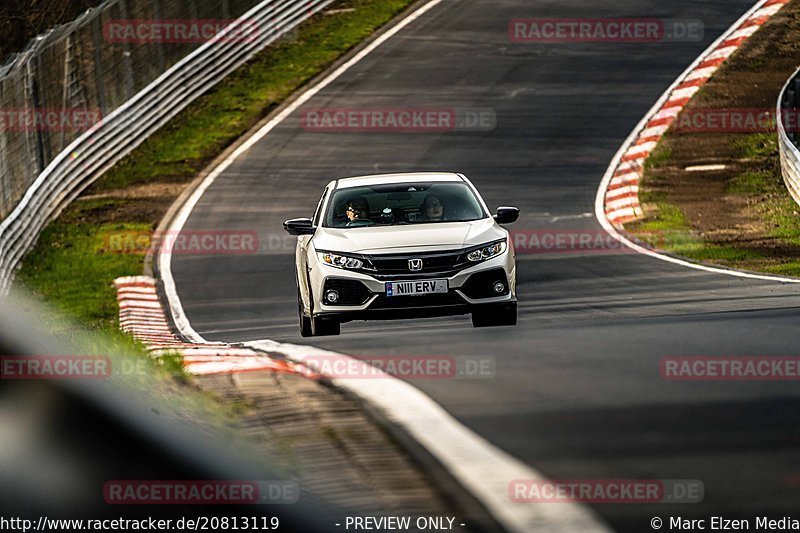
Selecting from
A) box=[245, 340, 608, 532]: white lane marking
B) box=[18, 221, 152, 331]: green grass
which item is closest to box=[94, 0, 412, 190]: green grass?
box=[18, 221, 152, 331]: green grass

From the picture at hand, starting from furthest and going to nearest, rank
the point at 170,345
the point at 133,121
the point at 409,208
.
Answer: the point at 133,121 < the point at 409,208 < the point at 170,345

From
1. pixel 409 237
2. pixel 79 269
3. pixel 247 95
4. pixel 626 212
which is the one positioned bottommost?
pixel 79 269

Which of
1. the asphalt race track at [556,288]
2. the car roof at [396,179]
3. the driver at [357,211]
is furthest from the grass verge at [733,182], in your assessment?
the driver at [357,211]

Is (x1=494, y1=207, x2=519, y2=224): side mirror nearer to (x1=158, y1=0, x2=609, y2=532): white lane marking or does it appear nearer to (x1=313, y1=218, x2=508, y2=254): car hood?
Result: (x1=313, y1=218, x2=508, y2=254): car hood

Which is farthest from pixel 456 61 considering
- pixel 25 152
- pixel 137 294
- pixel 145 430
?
pixel 145 430

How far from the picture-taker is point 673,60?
33.7 meters

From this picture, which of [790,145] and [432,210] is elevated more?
[432,210]

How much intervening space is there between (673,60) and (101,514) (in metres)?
32.6

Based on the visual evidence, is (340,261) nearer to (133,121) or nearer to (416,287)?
(416,287)

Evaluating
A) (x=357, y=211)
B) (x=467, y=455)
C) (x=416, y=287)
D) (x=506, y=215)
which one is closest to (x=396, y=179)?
(x=357, y=211)

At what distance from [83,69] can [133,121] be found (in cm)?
234

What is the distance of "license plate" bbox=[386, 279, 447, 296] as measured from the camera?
1203 centimetres

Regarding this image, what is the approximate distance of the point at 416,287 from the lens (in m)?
12.1

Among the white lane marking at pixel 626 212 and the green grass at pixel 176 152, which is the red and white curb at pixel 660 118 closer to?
the white lane marking at pixel 626 212
